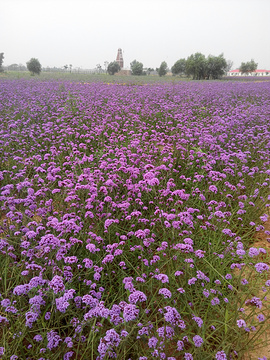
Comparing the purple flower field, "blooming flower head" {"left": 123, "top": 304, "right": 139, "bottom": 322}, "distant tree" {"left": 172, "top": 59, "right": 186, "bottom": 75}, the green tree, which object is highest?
"distant tree" {"left": 172, "top": 59, "right": 186, "bottom": 75}

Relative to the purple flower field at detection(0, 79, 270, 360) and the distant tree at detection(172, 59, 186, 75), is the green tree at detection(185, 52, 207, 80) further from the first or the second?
the purple flower field at detection(0, 79, 270, 360)

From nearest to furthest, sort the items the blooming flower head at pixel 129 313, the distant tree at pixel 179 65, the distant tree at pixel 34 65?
the blooming flower head at pixel 129 313, the distant tree at pixel 34 65, the distant tree at pixel 179 65

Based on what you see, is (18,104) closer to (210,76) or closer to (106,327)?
(106,327)

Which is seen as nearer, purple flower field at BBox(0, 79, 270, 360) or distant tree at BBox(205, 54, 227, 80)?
purple flower field at BBox(0, 79, 270, 360)

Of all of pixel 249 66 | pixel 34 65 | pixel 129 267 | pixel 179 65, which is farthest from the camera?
pixel 249 66

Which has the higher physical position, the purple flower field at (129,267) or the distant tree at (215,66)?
the distant tree at (215,66)

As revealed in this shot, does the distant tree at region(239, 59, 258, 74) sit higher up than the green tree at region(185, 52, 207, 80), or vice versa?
the distant tree at region(239, 59, 258, 74)

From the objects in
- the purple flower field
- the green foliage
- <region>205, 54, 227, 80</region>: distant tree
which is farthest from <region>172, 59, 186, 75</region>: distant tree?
the purple flower field

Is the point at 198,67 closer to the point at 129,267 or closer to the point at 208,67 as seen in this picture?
the point at 208,67

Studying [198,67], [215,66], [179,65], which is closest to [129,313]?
[198,67]

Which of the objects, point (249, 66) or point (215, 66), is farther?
point (249, 66)

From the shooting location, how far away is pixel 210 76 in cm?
5306

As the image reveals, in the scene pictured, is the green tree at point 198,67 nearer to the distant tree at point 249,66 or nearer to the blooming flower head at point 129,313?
the distant tree at point 249,66

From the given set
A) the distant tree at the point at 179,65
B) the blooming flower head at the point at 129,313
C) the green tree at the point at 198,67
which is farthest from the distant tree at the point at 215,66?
the blooming flower head at the point at 129,313
